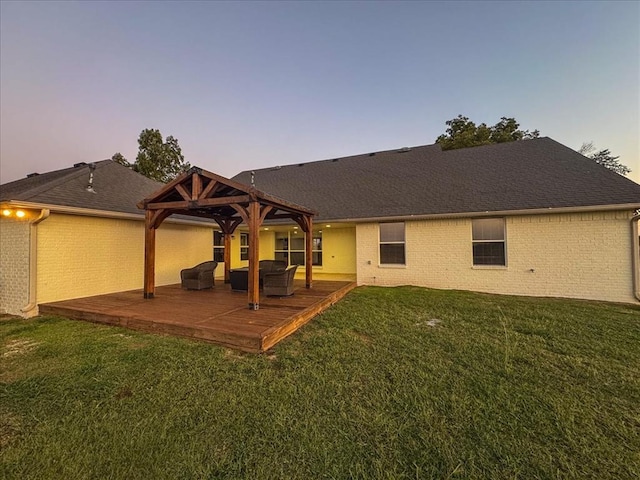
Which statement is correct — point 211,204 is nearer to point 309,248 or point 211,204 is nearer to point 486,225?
point 309,248

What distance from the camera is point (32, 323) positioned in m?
5.60

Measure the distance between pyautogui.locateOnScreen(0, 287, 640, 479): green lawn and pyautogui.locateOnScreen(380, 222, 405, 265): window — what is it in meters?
5.23

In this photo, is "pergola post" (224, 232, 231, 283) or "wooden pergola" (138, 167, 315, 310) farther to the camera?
"pergola post" (224, 232, 231, 283)

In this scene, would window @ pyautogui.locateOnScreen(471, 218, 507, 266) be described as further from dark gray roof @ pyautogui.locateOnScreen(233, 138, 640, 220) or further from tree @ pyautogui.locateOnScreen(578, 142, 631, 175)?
tree @ pyautogui.locateOnScreen(578, 142, 631, 175)

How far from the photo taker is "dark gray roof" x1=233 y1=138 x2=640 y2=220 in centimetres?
824

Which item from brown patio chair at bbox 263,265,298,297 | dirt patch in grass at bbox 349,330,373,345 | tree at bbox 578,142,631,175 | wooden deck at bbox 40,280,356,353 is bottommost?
dirt patch in grass at bbox 349,330,373,345

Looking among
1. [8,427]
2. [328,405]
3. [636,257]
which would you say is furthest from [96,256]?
[636,257]

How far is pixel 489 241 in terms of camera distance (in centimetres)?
898

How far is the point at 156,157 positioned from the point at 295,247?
62.4 feet

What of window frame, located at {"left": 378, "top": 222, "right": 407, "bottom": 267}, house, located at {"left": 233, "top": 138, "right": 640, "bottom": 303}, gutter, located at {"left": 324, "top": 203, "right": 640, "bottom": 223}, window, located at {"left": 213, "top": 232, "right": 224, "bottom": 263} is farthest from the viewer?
window, located at {"left": 213, "top": 232, "right": 224, "bottom": 263}

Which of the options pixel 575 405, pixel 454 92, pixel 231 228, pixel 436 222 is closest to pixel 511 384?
pixel 575 405

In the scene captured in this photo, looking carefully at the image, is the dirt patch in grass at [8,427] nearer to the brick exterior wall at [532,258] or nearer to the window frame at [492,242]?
the brick exterior wall at [532,258]

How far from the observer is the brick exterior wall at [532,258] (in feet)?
24.9

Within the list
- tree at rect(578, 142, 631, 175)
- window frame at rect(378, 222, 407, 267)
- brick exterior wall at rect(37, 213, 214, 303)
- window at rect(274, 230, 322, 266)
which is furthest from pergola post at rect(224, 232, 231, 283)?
tree at rect(578, 142, 631, 175)
